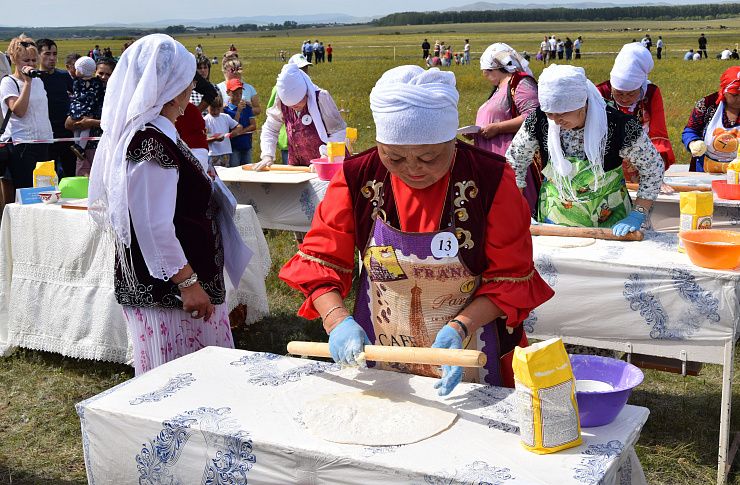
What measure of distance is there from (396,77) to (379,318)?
2.27ft

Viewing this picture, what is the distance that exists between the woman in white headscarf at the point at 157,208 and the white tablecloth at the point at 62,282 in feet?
4.78

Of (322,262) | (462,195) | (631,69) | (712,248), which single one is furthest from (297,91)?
(462,195)

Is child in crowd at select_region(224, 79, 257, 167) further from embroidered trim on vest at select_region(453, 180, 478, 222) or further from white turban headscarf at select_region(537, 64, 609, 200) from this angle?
embroidered trim on vest at select_region(453, 180, 478, 222)

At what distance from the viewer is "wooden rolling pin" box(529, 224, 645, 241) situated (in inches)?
139

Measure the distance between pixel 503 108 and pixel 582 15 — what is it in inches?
6334

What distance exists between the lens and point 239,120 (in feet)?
27.3

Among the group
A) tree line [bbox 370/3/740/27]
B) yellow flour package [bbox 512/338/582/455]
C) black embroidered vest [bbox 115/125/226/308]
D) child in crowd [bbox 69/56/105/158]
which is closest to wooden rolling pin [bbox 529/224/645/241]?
black embroidered vest [bbox 115/125/226/308]

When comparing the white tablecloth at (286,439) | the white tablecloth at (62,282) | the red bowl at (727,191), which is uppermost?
the red bowl at (727,191)

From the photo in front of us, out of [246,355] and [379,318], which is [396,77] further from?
[246,355]

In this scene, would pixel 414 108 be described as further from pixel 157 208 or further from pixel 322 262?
pixel 157 208

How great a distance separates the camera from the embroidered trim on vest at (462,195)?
7.08 feet

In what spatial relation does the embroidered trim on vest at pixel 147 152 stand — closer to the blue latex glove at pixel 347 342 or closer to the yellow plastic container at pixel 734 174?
the blue latex glove at pixel 347 342

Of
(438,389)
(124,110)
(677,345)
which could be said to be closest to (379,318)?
(438,389)

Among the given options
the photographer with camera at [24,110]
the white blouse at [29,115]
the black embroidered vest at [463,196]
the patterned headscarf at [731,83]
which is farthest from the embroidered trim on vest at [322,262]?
the white blouse at [29,115]
